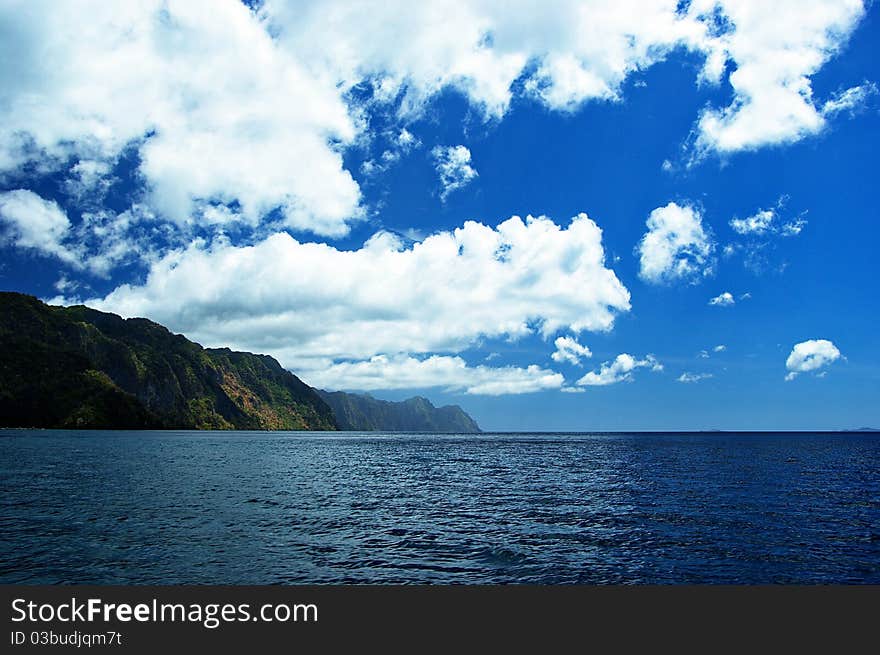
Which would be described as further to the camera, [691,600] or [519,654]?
[691,600]

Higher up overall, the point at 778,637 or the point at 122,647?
the point at 122,647

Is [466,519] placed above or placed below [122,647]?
below

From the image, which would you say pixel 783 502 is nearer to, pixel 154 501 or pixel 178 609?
pixel 178 609

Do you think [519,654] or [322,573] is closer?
[519,654]

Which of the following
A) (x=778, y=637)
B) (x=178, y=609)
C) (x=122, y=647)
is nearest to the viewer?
(x=122, y=647)

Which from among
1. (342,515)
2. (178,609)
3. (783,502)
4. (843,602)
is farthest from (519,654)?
(783,502)

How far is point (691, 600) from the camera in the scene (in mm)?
23672

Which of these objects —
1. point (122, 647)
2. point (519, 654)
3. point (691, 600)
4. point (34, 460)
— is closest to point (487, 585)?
point (519, 654)

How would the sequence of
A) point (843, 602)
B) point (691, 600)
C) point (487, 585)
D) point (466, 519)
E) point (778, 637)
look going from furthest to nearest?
point (466, 519) → point (487, 585) → point (691, 600) → point (843, 602) → point (778, 637)

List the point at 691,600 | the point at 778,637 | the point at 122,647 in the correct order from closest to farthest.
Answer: the point at 122,647 < the point at 778,637 < the point at 691,600

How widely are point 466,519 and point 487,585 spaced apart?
58.4 feet

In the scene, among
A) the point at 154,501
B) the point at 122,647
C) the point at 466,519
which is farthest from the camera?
the point at 154,501

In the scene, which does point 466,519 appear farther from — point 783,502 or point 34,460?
point 34,460

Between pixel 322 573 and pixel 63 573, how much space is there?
1284cm
